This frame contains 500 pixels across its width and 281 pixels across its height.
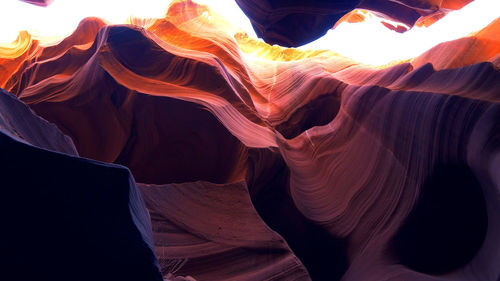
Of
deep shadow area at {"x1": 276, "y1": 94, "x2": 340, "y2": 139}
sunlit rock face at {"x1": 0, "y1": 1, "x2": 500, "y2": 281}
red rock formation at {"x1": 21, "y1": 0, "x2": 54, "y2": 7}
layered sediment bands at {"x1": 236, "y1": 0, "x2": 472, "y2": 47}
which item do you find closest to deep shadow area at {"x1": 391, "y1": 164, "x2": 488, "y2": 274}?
sunlit rock face at {"x1": 0, "y1": 1, "x2": 500, "y2": 281}

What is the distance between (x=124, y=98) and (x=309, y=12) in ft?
7.81

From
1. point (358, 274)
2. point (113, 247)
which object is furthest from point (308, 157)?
point (113, 247)

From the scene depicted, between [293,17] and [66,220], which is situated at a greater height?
[293,17]

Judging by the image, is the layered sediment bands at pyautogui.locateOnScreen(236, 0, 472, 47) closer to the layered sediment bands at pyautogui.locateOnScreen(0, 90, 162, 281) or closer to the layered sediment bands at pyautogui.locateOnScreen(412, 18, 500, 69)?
the layered sediment bands at pyautogui.locateOnScreen(412, 18, 500, 69)

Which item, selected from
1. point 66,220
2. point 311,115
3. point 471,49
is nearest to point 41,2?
point 311,115

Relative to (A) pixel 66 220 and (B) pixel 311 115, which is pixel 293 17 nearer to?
(B) pixel 311 115

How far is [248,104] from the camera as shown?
5.08m

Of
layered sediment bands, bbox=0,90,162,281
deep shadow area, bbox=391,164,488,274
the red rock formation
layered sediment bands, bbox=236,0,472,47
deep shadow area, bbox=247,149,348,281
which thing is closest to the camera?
layered sediment bands, bbox=0,90,162,281

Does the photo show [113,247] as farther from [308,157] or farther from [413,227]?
[308,157]

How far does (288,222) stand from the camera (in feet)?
12.4

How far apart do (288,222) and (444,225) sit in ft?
4.90

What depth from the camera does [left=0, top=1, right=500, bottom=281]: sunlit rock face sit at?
270 centimetres

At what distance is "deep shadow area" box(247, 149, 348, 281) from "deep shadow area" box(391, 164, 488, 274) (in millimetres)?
662

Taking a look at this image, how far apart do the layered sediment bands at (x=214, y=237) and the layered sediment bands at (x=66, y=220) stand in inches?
51.7
